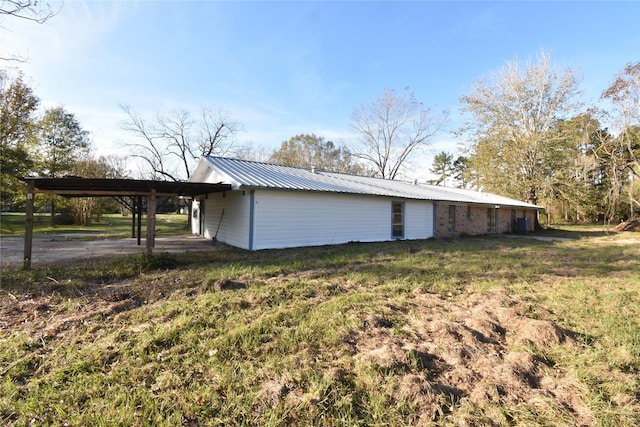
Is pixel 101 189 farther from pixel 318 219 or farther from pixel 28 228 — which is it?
pixel 318 219

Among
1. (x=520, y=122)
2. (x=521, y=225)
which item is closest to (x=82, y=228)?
(x=521, y=225)

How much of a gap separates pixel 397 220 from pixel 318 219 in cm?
490

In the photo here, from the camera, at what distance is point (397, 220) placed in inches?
571

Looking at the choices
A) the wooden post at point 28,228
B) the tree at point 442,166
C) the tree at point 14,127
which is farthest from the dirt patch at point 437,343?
the tree at point 442,166

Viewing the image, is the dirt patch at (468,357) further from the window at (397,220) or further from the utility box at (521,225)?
the utility box at (521,225)

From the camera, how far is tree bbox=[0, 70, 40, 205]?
56.2 feet

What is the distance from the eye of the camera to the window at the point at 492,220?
19772 mm

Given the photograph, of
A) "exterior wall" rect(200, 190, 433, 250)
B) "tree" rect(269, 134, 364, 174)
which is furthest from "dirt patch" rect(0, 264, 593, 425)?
"tree" rect(269, 134, 364, 174)

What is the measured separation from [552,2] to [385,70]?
9.87 metres

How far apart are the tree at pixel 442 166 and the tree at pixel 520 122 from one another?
2623 cm

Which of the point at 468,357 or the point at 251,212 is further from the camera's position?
the point at 251,212

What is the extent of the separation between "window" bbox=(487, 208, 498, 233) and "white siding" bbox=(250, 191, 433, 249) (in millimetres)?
8347

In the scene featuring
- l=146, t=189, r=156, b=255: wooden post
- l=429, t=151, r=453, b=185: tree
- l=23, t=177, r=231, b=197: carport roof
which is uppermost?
l=429, t=151, r=453, b=185: tree

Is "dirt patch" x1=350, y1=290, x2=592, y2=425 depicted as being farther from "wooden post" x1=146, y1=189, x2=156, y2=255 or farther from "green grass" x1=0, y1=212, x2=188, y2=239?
"green grass" x1=0, y1=212, x2=188, y2=239
